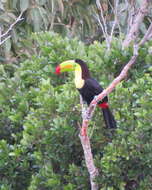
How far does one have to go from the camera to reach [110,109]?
17.1ft

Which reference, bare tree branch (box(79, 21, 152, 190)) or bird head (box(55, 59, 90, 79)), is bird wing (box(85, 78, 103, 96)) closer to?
bird head (box(55, 59, 90, 79))

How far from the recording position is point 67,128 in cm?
509

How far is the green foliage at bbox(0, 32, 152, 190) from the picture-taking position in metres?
4.82

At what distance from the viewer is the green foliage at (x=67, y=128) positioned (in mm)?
4819

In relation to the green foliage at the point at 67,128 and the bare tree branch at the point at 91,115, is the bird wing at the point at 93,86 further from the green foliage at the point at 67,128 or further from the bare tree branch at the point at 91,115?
the bare tree branch at the point at 91,115

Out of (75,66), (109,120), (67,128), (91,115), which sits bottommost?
(67,128)

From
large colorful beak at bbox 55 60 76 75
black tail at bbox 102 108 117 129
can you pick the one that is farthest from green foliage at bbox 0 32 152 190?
large colorful beak at bbox 55 60 76 75

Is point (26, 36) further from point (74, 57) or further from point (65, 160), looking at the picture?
point (65, 160)

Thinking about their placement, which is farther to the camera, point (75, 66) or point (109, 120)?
point (75, 66)

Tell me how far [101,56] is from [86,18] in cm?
353

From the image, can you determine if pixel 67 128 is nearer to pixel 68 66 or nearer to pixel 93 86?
pixel 93 86

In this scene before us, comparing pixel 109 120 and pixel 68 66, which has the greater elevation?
pixel 68 66

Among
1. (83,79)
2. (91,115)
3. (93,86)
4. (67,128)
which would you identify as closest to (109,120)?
(67,128)

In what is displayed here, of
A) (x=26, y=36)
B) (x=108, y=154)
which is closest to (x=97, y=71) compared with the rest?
(x=108, y=154)
